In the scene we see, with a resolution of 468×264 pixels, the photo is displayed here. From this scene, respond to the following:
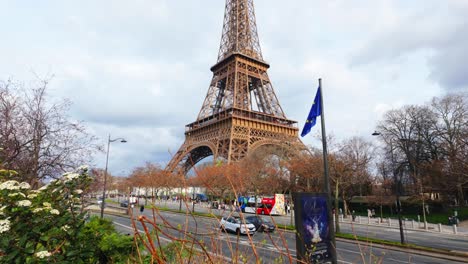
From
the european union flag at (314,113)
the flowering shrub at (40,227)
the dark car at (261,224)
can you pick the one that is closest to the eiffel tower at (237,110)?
the dark car at (261,224)

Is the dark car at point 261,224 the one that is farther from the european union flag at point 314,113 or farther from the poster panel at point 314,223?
the european union flag at point 314,113

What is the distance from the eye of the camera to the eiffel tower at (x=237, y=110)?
48375mm

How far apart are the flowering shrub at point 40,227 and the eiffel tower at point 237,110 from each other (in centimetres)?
3866

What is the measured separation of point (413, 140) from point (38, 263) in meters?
50.9

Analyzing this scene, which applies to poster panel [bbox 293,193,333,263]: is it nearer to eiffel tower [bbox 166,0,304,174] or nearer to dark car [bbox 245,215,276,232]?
dark car [bbox 245,215,276,232]

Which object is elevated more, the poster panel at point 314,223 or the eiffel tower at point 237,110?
the eiffel tower at point 237,110

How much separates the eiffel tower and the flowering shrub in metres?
38.7

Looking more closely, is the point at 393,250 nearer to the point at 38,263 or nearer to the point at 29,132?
the point at 38,263

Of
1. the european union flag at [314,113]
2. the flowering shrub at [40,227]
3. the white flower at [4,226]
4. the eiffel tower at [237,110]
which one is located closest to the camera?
the white flower at [4,226]

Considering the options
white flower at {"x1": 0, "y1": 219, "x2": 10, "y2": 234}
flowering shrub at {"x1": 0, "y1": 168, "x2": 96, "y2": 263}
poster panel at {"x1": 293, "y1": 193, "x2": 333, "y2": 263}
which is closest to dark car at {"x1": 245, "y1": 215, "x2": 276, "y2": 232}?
poster panel at {"x1": 293, "y1": 193, "x2": 333, "y2": 263}

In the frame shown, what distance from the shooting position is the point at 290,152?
41188 mm

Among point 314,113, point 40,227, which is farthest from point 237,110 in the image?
point 40,227

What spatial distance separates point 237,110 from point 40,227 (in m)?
47.2

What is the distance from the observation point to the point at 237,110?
167 feet
